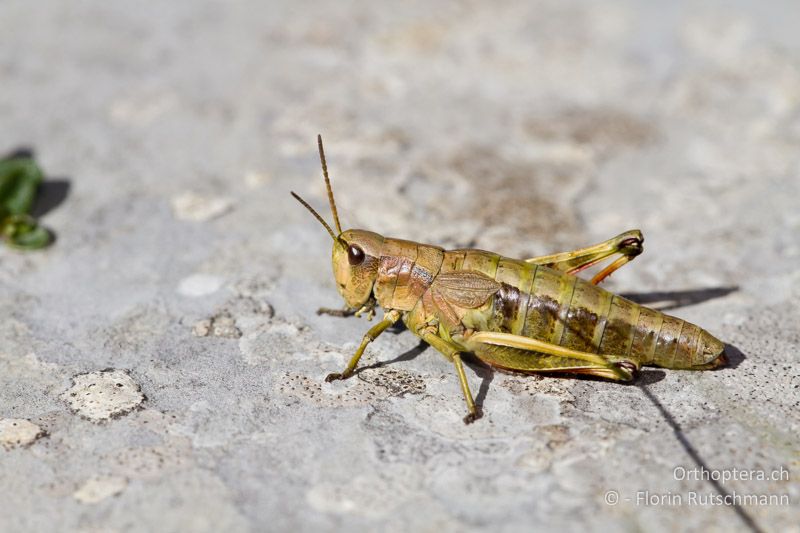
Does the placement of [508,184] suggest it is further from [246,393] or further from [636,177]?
[246,393]

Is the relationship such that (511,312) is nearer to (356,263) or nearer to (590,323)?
(590,323)

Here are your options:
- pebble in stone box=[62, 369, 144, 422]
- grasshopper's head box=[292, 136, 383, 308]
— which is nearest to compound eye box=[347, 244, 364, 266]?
grasshopper's head box=[292, 136, 383, 308]

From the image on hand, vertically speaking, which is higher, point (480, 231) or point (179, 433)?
point (480, 231)

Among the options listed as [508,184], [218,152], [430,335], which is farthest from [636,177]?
[218,152]

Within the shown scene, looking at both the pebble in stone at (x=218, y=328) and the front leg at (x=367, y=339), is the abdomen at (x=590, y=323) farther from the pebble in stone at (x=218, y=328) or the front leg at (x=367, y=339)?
the pebble in stone at (x=218, y=328)
